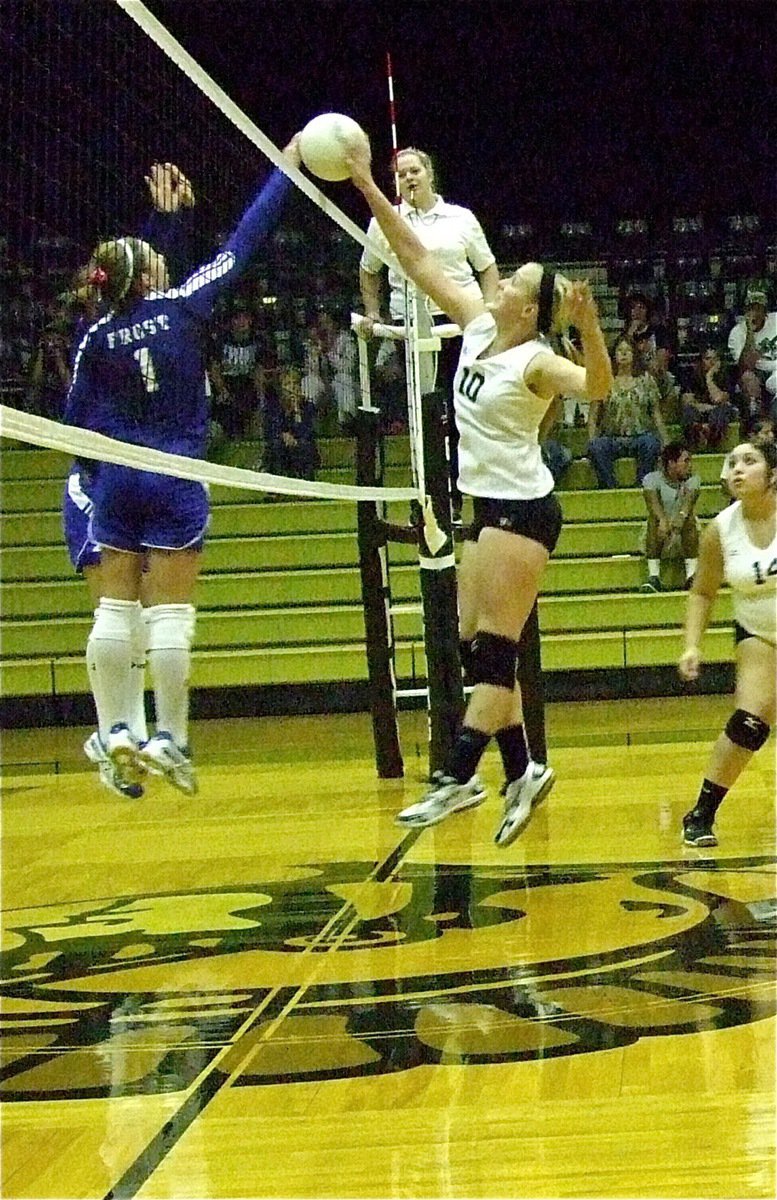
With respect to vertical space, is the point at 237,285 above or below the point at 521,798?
above

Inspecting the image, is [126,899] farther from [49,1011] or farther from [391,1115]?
[391,1115]

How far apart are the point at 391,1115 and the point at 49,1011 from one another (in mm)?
1148

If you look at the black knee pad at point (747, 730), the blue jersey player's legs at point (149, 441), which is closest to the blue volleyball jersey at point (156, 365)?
the blue jersey player's legs at point (149, 441)

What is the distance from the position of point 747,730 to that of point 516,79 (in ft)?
28.4

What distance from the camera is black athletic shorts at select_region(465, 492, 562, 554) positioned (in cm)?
484

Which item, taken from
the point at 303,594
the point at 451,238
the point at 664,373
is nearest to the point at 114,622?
the point at 451,238

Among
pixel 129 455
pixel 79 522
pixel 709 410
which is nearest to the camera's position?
pixel 129 455

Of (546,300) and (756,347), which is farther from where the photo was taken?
(756,347)

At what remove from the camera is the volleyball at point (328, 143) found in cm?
471

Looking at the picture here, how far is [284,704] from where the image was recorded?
1038 cm

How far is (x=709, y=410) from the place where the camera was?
40.0 feet

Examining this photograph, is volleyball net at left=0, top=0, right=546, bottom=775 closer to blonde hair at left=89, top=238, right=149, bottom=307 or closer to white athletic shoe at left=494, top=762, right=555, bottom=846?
blonde hair at left=89, top=238, right=149, bottom=307

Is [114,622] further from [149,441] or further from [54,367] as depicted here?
[54,367]

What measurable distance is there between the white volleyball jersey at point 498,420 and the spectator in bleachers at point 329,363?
3492 millimetres
